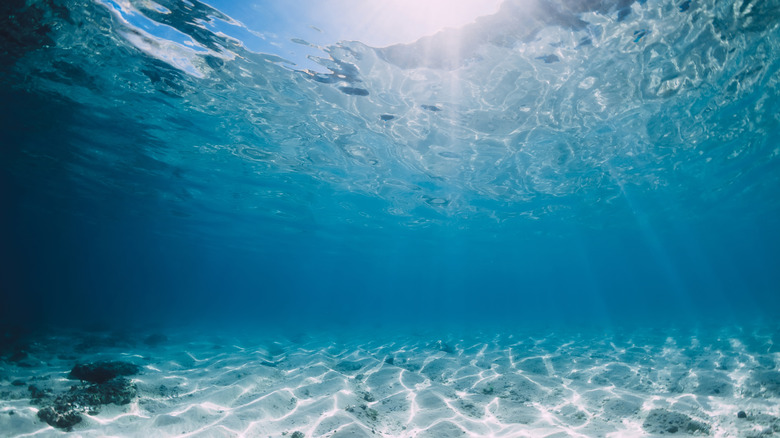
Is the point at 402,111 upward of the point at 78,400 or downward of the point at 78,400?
upward

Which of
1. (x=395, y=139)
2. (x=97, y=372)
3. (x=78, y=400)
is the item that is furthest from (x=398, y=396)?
(x=395, y=139)

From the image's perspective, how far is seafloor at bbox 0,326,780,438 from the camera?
5.06 meters

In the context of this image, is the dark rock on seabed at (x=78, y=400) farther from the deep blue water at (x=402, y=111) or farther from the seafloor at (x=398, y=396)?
the deep blue water at (x=402, y=111)

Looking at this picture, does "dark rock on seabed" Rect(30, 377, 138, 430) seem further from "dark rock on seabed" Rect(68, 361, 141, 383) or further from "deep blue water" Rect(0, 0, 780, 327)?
"deep blue water" Rect(0, 0, 780, 327)

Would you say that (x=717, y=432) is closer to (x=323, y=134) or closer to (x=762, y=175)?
(x=323, y=134)

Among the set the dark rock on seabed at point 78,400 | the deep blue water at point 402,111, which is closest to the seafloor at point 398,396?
the dark rock on seabed at point 78,400

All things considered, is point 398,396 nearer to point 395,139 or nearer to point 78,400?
point 78,400

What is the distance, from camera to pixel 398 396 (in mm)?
6922

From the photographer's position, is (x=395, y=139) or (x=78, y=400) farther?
(x=395, y=139)

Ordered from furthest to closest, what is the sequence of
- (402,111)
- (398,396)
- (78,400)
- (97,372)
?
1. (402,111)
2. (97,372)
3. (398,396)
4. (78,400)

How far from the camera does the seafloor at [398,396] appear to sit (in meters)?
5.06

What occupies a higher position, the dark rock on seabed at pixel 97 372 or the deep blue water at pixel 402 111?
the deep blue water at pixel 402 111

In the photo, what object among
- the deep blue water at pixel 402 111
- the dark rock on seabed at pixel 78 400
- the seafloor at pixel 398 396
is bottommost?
the dark rock on seabed at pixel 78 400

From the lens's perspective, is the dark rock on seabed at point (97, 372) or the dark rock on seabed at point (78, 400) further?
the dark rock on seabed at point (97, 372)
